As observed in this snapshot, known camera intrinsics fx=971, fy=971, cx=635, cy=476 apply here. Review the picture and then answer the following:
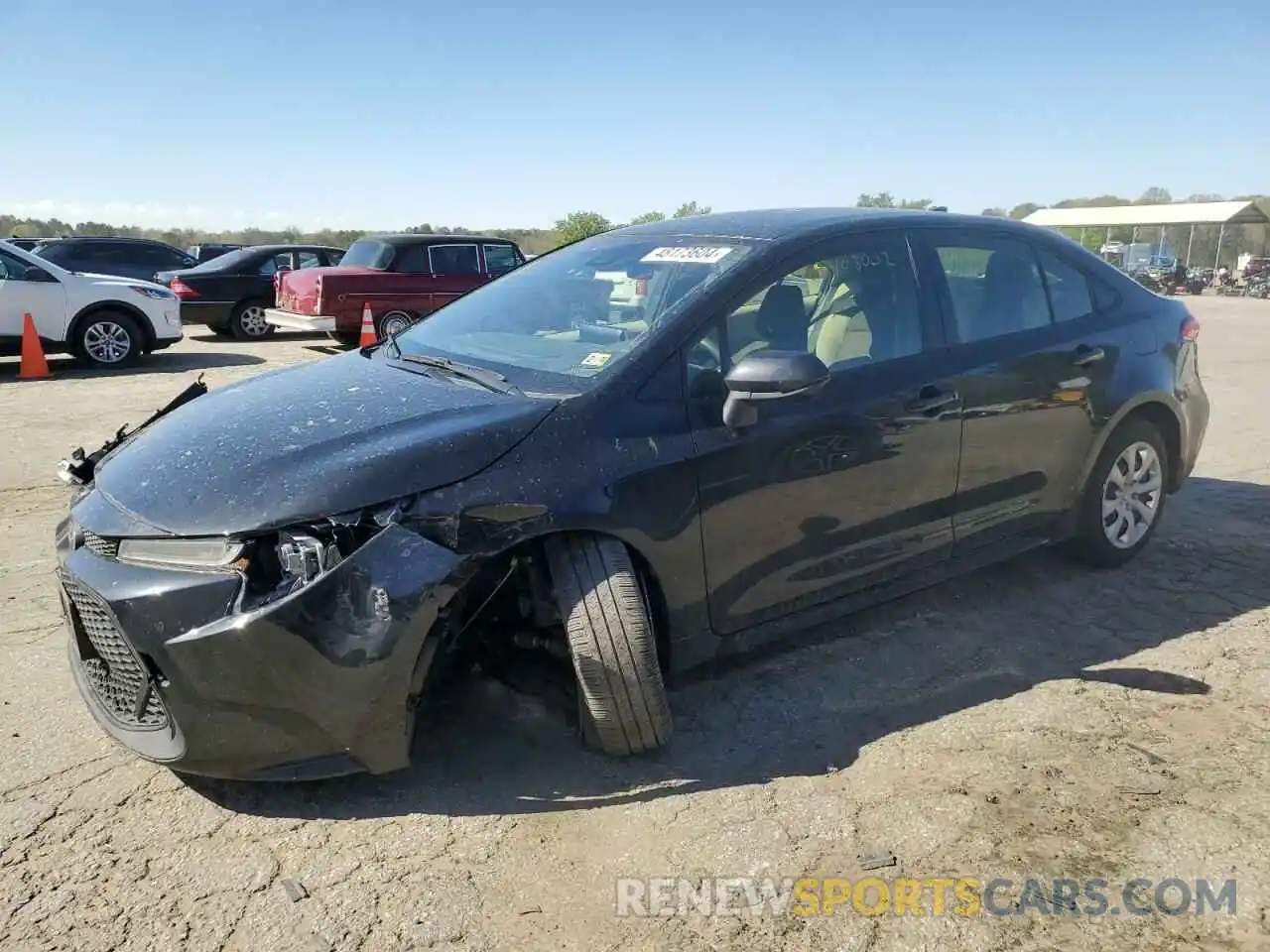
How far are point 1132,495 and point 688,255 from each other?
2.59m

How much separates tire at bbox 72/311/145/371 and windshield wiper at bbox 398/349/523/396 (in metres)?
9.62

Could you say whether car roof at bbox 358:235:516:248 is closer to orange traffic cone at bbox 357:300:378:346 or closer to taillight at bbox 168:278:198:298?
orange traffic cone at bbox 357:300:378:346

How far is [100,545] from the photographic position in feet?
9.22

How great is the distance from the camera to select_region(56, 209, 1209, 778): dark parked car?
8.55 feet

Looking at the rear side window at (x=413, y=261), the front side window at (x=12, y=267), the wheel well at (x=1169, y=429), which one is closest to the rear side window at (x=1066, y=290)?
the wheel well at (x=1169, y=429)

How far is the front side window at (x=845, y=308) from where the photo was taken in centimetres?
347

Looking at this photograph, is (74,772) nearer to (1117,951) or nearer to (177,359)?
(1117,951)

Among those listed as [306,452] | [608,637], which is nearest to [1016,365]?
[608,637]

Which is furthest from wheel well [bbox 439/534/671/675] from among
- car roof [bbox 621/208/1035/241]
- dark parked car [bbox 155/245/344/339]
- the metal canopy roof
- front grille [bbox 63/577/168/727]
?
the metal canopy roof

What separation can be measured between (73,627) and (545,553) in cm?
147

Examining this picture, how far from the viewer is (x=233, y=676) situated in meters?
2.55

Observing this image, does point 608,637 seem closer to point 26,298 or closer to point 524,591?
point 524,591

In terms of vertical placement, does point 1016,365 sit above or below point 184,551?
above

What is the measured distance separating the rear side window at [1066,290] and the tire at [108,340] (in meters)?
10.8
